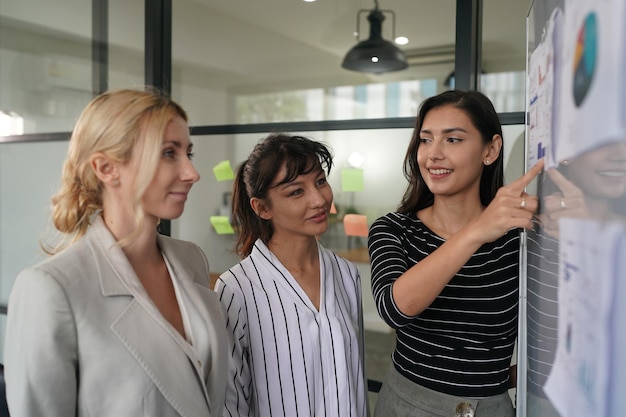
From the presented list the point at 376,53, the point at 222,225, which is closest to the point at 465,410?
the point at 376,53

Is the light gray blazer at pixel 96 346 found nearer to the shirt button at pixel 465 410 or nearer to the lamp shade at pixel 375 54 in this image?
the shirt button at pixel 465 410

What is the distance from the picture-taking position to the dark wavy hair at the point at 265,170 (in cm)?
143

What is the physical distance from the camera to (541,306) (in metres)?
0.91

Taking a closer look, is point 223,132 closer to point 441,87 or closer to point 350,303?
point 441,87

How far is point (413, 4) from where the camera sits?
2.34 metres

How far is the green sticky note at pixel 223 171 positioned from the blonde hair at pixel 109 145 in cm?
168

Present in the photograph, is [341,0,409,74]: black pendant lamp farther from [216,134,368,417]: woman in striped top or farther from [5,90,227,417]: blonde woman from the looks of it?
[5,90,227,417]: blonde woman

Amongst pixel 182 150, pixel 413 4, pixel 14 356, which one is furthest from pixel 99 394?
pixel 413 4

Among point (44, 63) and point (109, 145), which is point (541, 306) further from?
point (44, 63)

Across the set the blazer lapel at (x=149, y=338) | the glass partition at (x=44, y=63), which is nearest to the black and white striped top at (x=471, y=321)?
the blazer lapel at (x=149, y=338)

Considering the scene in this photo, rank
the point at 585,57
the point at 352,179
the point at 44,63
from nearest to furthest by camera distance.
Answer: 1. the point at 585,57
2. the point at 352,179
3. the point at 44,63

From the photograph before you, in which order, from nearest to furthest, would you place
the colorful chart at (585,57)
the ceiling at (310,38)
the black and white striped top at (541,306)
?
the colorful chart at (585,57) → the black and white striped top at (541,306) → the ceiling at (310,38)

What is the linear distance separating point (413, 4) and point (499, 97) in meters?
0.58

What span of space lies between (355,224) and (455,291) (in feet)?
3.96
